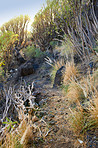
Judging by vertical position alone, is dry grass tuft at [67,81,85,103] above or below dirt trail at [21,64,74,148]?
above

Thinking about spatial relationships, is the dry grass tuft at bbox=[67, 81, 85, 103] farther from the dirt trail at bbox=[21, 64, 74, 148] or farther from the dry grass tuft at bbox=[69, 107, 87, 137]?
the dry grass tuft at bbox=[69, 107, 87, 137]

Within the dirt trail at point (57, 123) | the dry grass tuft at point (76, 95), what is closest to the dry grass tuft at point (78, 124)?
the dirt trail at point (57, 123)

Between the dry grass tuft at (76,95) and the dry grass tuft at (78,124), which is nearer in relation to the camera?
the dry grass tuft at (78,124)

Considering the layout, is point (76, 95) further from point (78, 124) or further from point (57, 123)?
point (78, 124)

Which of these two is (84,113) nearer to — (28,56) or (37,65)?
(37,65)

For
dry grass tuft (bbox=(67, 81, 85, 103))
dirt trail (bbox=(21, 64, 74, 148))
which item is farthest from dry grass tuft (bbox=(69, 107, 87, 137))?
dry grass tuft (bbox=(67, 81, 85, 103))

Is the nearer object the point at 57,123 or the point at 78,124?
the point at 78,124

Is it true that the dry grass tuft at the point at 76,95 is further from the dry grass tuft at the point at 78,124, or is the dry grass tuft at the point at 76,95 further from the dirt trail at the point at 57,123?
the dry grass tuft at the point at 78,124

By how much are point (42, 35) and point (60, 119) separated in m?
7.52

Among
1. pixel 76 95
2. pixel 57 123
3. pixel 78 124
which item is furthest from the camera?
pixel 76 95

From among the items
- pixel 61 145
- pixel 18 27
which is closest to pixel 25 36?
pixel 18 27

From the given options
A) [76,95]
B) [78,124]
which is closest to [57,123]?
[78,124]

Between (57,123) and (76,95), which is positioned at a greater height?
(76,95)

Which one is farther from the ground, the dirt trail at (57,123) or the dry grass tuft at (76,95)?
the dry grass tuft at (76,95)
